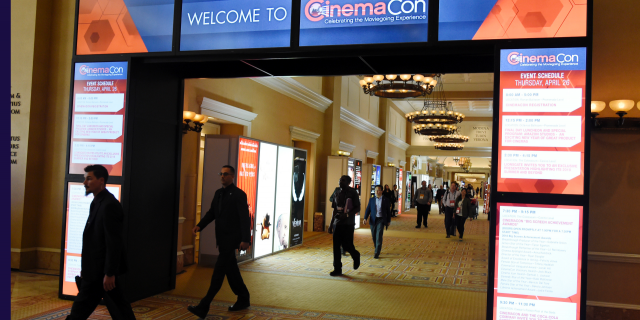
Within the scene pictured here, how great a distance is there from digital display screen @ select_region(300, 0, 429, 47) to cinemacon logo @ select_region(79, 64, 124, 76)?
6.91 ft

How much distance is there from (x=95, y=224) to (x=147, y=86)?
7.43 ft

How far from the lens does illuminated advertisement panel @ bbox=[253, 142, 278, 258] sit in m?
8.40

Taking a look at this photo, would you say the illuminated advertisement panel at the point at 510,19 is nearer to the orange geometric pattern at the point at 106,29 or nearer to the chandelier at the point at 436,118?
the orange geometric pattern at the point at 106,29

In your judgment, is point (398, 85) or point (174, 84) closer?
point (174, 84)

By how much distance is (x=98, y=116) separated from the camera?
16.8 ft

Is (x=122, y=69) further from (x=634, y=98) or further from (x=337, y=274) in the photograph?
(x=634, y=98)

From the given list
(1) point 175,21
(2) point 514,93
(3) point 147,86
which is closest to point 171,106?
(3) point 147,86

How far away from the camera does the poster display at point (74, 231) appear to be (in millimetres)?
5074

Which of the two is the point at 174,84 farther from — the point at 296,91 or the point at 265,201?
the point at 296,91

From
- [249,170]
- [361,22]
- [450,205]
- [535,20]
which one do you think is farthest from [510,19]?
[450,205]

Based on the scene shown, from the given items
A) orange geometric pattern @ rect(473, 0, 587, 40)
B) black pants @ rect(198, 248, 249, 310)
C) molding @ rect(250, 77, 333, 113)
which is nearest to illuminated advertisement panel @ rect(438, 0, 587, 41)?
orange geometric pattern @ rect(473, 0, 587, 40)

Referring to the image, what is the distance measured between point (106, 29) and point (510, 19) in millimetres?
4132

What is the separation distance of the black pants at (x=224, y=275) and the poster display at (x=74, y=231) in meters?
1.42

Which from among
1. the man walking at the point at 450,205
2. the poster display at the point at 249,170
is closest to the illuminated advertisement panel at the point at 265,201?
the poster display at the point at 249,170
